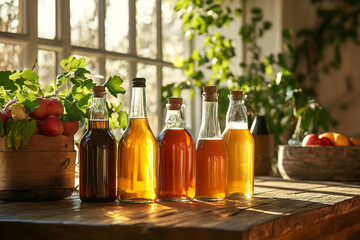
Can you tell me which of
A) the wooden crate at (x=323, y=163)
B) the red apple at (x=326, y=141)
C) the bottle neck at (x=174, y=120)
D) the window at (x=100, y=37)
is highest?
the window at (x=100, y=37)

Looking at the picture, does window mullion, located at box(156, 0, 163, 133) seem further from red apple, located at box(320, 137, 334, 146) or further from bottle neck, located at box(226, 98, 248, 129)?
bottle neck, located at box(226, 98, 248, 129)

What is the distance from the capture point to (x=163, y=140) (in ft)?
3.48

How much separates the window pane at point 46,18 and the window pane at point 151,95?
558 millimetres

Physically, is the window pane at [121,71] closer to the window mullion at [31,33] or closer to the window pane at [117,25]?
the window pane at [117,25]

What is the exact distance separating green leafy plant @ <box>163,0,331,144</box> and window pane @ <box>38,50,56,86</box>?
61 cm

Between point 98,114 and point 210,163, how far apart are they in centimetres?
25

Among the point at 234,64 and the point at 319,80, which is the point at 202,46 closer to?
the point at 234,64

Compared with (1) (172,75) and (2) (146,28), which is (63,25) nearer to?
(2) (146,28)

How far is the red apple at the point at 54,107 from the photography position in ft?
3.67

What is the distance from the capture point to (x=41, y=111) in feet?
3.63

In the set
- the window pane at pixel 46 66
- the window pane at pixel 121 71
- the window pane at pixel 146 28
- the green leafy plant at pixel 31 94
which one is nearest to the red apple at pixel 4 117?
the green leafy plant at pixel 31 94

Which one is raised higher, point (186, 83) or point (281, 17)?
point (281, 17)

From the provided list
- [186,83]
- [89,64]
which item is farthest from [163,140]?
[186,83]

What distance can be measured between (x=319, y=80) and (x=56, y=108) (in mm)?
2496
